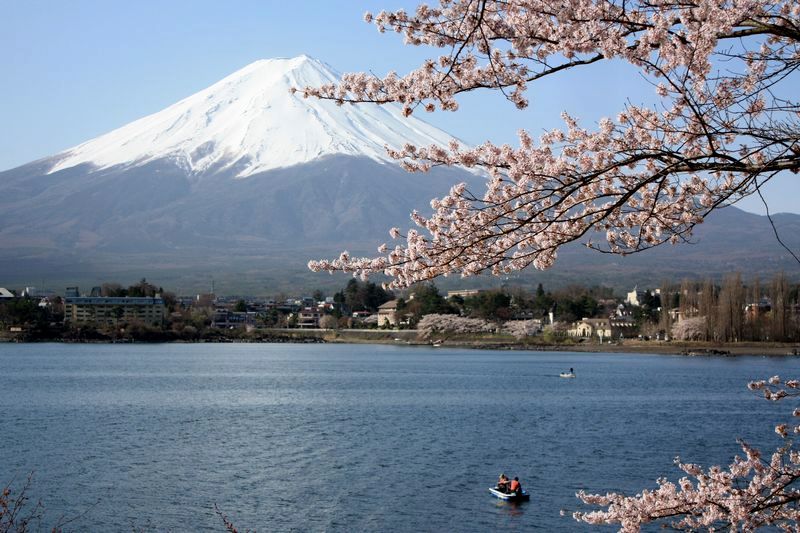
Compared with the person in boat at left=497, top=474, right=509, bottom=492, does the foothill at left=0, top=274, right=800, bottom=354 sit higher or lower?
higher

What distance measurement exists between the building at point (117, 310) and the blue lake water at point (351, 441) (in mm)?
41970

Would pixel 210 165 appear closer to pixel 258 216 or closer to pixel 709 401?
pixel 258 216

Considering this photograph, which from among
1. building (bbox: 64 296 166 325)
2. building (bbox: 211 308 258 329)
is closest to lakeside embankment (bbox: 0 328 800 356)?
building (bbox: 64 296 166 325)

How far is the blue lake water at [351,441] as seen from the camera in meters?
14.0

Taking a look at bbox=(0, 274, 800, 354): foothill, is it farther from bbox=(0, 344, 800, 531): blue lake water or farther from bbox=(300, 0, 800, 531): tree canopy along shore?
bbox=(300, 0, 800, 531): tree canopy along shore

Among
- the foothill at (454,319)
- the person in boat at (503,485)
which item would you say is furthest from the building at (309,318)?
the person in boat at (503,485)

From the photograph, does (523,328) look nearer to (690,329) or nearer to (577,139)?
(690,329)

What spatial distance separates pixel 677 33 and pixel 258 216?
576 feet

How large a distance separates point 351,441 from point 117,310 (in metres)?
66.4

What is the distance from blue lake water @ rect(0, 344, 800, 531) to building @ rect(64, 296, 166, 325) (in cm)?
4197

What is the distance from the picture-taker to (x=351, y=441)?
20.8m

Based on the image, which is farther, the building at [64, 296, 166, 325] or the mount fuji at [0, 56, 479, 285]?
the mount fuji at [0, 56, 479, 285]

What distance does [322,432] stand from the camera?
2241cm

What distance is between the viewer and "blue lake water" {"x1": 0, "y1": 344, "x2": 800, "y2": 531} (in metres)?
14.0
